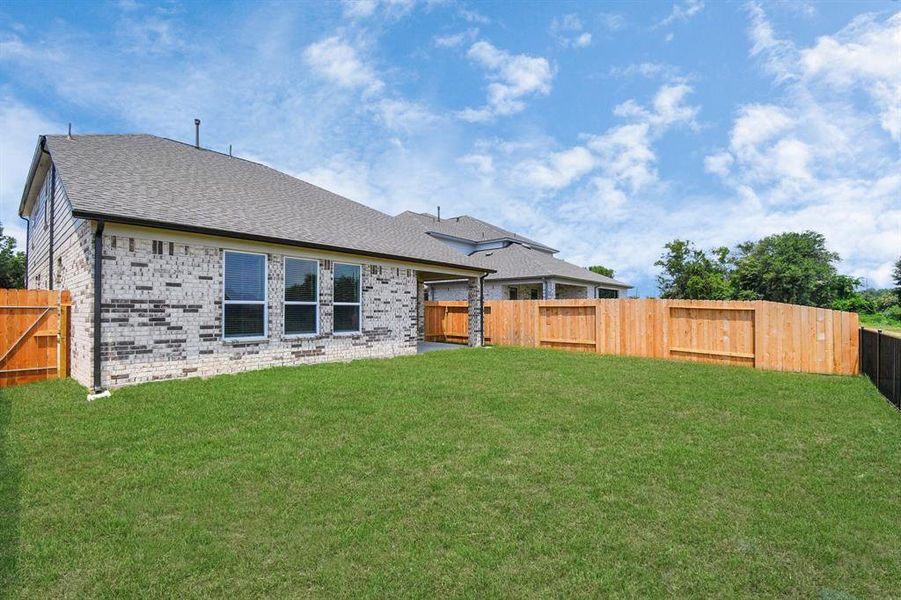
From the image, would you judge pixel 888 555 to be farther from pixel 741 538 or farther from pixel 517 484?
pixel 517 484

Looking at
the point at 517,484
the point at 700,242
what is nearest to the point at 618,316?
the point at 517,484

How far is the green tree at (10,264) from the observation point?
26234 millimetres

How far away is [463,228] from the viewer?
27.5 meters

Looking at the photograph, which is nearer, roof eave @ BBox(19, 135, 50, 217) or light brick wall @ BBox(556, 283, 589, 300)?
roof eave @ BBox(19, 135, 50, 217)

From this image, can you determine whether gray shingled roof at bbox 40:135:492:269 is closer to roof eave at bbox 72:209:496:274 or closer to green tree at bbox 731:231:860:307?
roof eave at bbox 72:209:496:274

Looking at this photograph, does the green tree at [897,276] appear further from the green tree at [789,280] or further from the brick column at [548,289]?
the brick column at [548,289]

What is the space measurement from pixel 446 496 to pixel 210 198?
377 inches

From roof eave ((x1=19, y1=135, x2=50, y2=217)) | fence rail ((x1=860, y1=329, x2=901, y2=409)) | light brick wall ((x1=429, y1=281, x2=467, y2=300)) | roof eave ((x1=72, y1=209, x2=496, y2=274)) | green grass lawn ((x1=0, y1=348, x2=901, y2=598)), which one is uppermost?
roof eave ((x1=19, y1=135, x2=50, y2=217))

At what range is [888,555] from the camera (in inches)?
112

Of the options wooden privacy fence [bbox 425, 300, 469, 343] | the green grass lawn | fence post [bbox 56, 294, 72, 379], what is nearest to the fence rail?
the green grass lawn

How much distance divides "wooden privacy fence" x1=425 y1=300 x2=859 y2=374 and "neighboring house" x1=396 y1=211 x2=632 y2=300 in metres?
4.71

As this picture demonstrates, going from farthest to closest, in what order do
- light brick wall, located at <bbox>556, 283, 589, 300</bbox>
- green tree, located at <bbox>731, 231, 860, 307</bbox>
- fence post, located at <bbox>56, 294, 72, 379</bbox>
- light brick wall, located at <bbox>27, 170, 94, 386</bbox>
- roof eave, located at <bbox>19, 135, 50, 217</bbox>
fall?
green tree, located at <bbox>731, 231, 860, 307</bbox> → light brick wall, located at <bbox>556, 283, 589, 300</bbox> → roof eave, located at <bbox>19, 135, 50, 217</bbox> → fence post, located at <bbox>56, 294, 72, 379</bbox> → light brick wall, located at <bbox>27, 170, 94, 386</bbox>

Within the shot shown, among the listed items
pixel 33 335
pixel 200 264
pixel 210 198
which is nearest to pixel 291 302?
pixel 200 264

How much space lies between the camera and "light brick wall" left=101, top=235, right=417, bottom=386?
7621mm
